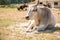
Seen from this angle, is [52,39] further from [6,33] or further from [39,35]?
[6,33]

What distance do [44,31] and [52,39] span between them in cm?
136

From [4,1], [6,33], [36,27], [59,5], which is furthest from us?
[4,1]

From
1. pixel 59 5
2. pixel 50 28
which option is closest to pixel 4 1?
pixel 59 5

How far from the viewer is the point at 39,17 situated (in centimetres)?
826

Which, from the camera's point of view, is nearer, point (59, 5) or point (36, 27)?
point (36, 27)

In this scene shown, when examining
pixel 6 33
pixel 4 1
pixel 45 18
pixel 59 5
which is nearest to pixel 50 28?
pixel 45 18

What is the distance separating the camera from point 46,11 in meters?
8.50

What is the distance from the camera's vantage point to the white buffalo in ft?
26.0

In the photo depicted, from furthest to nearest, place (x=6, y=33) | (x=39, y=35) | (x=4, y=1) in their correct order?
(x=4, y=1) < (x=6, y=33) < (x=39, y=35)

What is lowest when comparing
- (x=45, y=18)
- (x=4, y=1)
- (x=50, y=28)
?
(x=4, y=1)

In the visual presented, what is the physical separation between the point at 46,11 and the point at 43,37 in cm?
176

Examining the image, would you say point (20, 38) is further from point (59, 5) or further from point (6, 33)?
point (59, 5)

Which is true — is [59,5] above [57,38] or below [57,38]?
below

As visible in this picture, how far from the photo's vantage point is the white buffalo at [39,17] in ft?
26.0
